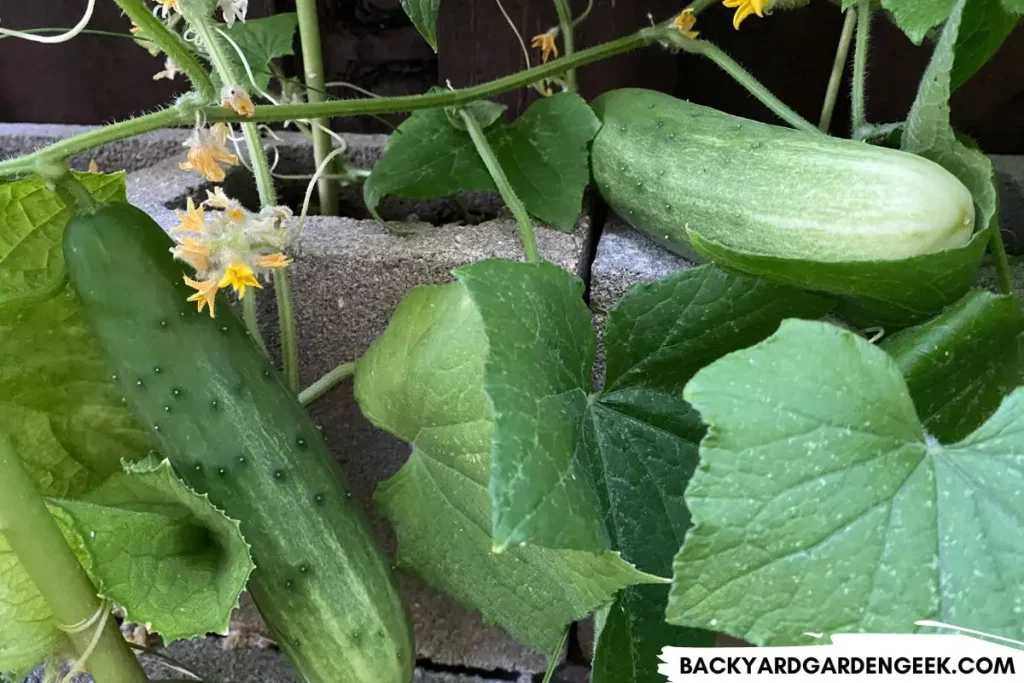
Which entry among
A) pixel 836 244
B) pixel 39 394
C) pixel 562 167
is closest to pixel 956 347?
pixel 836 244

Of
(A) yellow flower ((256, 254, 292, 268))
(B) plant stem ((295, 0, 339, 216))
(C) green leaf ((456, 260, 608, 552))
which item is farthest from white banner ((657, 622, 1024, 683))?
(B) plant stem ((295, 0, 339, 216))

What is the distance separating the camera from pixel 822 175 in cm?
56

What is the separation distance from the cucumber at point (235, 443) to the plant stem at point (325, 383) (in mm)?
99

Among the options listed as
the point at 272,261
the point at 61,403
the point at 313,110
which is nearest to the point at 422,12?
the point at 313,110

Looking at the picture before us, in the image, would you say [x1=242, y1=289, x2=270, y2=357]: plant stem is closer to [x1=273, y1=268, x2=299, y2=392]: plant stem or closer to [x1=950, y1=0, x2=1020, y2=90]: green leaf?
[x1=273, y1=268, x2=299, y2=392]: plant stem

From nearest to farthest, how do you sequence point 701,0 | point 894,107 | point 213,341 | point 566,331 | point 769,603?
point 769,603 → point 566,331 → point 213,341 → point 701,0 → point 894,107

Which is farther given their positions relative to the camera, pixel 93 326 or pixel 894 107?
pixel 894 107

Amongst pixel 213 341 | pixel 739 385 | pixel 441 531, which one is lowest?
pixel 441 531

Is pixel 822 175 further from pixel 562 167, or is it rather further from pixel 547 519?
pixel 547 519

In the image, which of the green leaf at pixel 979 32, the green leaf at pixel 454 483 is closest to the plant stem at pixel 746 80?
the green leaf at pixel 979 32

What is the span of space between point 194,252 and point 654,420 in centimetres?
32

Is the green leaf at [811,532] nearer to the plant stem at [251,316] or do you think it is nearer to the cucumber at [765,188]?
the cucumber at [765,188]

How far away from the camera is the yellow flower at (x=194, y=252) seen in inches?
20.3

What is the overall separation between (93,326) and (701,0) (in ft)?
1.82
